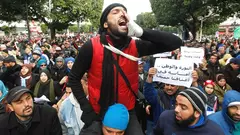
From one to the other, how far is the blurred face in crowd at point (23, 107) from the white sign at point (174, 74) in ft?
5.15

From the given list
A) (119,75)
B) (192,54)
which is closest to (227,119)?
(119,75)

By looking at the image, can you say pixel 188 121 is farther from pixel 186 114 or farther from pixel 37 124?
pixel 37 124

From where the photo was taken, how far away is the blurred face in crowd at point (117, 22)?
2270 millimetres

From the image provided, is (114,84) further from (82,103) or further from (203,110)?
(203,110)

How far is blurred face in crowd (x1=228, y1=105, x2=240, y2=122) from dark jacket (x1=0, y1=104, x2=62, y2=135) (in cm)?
201

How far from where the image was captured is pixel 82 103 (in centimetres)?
237

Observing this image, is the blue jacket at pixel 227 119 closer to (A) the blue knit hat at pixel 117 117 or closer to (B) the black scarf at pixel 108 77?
(A) the blue knit hat at pixel 117 117

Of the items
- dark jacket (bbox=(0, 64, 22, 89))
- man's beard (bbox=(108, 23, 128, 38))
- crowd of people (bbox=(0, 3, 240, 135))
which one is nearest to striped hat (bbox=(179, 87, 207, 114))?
crowd of people (bbox=(0, 3, 240, 135))

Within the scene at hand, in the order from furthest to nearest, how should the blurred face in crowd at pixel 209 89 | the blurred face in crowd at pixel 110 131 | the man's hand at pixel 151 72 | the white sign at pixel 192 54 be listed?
the white sign at pixel 192 54 → the blurred face in crowd at pixel 209 89 → the man's hand at pixel 151 72 → the blurred face in crowd at pixel 110 131

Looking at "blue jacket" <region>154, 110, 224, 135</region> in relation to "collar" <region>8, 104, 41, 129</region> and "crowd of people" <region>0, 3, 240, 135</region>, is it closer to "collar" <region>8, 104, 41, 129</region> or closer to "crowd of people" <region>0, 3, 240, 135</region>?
"crowd of people" <region>0, 3, 240, 135</region>

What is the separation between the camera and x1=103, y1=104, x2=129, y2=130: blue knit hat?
2334 millimetres

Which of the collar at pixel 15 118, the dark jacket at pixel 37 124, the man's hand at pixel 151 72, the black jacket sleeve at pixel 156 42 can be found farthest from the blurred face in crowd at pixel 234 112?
the collar at pixel 15 118

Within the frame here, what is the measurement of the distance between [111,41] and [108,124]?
72 centimetres

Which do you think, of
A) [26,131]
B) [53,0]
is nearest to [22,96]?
[26,131]
